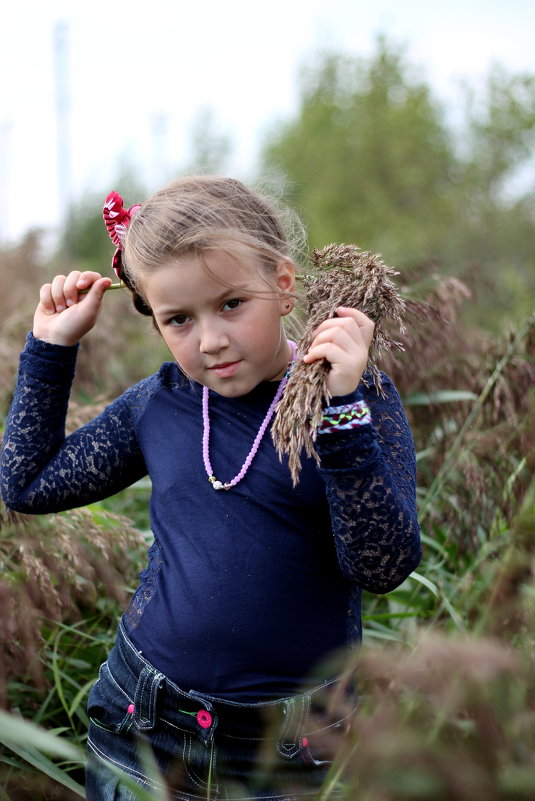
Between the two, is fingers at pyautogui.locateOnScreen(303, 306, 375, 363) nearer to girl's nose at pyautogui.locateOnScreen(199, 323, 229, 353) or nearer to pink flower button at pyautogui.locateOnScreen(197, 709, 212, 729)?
girl's nose at pyautogui.locateOnScreen(199, 323, 229, 353)

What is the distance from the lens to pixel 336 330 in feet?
4.99

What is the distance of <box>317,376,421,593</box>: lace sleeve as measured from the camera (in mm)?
1523

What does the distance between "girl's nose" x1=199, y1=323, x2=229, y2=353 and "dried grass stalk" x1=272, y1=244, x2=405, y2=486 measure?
0.16 metres

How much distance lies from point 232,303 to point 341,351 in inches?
12.9

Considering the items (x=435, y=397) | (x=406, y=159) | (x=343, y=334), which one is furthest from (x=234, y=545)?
(x=406, y=159)

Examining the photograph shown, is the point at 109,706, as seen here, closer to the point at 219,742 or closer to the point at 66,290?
the point at 219,742

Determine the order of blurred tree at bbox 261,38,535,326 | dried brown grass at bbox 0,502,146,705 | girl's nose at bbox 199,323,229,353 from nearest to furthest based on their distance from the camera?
girl's nose at bbox 199,323,229,353 → dried brown grass at bbox 0,502,146,705 → blurred tree at bbox 261,38,535,326

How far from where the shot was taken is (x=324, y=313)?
1626 millimetres

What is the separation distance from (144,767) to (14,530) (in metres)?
0.83

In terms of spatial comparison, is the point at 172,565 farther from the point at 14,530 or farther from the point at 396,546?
the point at 14,530

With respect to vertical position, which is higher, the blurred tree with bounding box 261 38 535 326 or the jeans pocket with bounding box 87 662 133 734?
the blurred tree with bounding box 261 38 535 326

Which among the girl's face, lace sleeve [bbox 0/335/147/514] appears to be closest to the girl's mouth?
the girl's face

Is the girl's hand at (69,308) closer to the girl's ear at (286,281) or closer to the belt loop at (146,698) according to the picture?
the girl's ear at (286,281)

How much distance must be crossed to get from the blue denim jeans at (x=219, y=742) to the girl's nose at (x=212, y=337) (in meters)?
0.66
